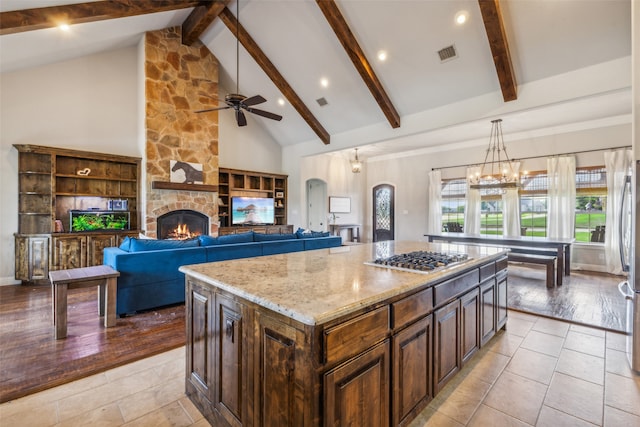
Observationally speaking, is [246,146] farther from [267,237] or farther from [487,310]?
[487,310]

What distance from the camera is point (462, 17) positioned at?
4234 mm

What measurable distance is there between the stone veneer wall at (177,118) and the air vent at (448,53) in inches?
173

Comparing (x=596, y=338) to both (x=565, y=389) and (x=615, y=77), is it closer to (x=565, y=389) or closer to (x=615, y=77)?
(x=565, y=389)

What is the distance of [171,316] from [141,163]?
160 inches

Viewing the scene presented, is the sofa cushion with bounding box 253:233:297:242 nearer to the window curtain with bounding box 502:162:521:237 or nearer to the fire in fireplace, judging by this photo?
the fire in fireplace

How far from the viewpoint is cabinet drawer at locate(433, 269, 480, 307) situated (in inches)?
76.5

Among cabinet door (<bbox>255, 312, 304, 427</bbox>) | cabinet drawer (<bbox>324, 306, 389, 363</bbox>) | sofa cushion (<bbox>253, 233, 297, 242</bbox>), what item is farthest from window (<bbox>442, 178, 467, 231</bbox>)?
cabinet door (<bbox>255, 312, 304, 427</bbox>)

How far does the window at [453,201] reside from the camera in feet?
27.5

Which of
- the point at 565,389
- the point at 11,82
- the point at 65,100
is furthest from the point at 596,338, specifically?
the point at 11,82

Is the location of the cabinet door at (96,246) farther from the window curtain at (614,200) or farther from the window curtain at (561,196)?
the window curtain at (614,200)

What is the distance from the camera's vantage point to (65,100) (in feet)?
18.4

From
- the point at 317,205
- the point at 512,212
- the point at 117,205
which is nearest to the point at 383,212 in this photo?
the point at 317,205

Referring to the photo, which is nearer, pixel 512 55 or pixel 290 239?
pixel 512 55

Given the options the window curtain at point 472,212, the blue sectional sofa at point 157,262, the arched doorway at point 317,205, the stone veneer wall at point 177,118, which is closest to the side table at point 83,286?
the blue sectional sofa at point 157,262
